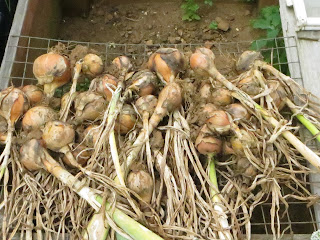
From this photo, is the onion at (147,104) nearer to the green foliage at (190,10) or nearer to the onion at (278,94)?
the onion at (278,94)

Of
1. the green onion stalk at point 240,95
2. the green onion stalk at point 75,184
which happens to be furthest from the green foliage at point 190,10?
the green onion stalk at point 75,184

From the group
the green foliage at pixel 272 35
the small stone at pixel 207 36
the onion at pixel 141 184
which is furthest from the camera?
the small stone at pixel 207 36

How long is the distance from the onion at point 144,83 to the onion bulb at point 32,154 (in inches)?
18.6

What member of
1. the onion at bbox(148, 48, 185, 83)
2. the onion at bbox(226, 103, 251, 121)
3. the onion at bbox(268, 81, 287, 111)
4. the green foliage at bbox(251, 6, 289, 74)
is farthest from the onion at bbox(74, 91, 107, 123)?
the green foliage at bbox(251, 6, 289, 74)

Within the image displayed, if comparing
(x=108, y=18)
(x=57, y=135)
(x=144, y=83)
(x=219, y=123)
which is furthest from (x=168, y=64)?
(x=108, y=18)

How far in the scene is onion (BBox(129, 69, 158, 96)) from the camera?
5.04 feet

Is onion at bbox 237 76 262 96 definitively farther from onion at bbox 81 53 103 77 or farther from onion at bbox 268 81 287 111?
onion at bbox 81 53 103 77

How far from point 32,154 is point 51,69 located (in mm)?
424

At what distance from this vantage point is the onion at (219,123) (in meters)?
1.39

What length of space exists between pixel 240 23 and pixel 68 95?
1.73 metres

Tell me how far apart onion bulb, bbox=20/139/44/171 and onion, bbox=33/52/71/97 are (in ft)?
1.12

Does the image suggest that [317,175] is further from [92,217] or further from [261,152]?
[92,217]

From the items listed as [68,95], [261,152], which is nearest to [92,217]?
[68,95]

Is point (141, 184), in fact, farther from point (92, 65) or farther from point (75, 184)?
point (92, 65)
